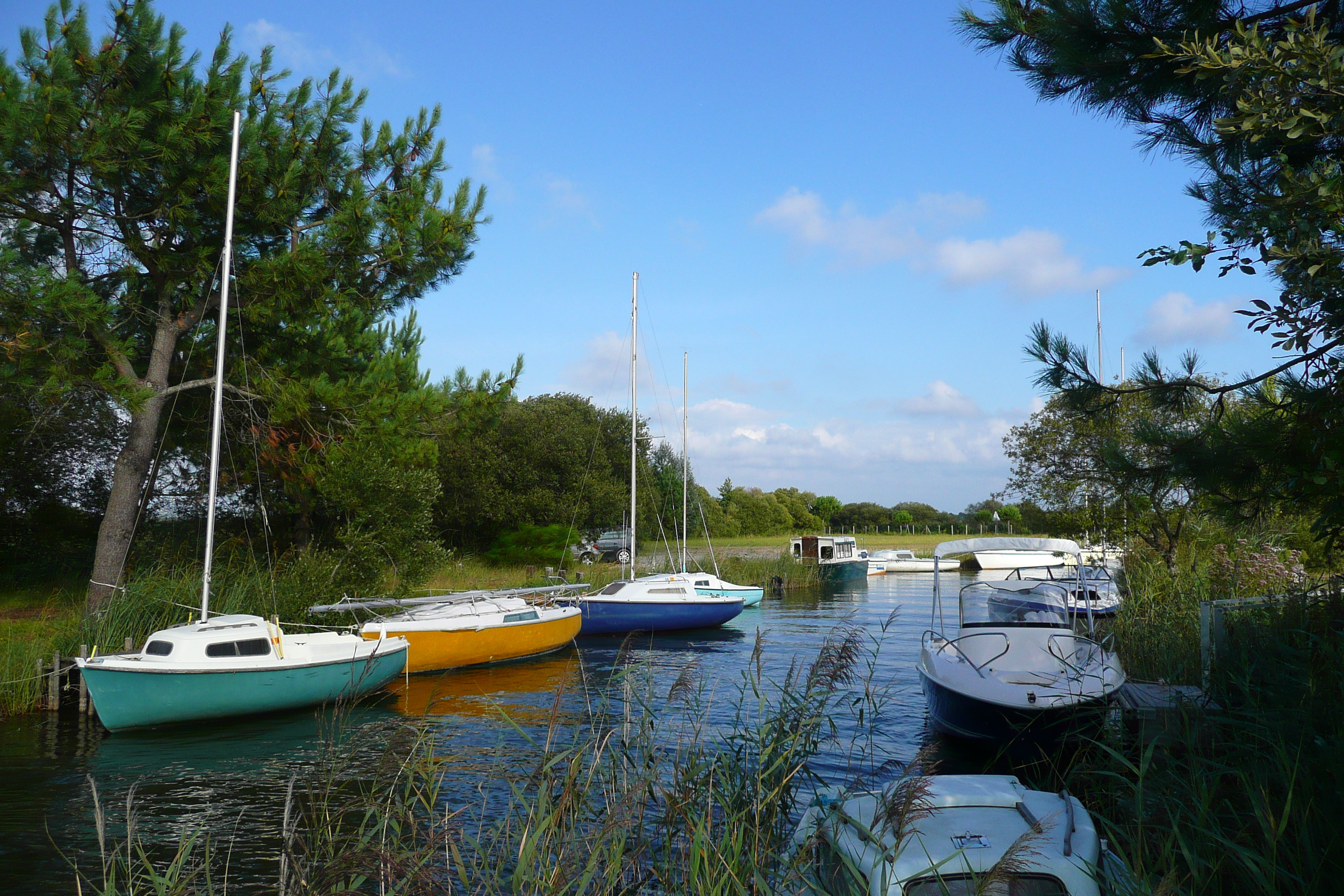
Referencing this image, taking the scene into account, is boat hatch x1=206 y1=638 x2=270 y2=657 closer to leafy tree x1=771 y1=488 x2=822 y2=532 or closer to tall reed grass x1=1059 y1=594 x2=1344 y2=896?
tall reed grass x1=1059 y1=594 x2=1344 y2=896

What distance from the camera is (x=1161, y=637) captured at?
1134 centimetres

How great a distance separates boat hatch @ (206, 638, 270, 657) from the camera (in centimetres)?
1213

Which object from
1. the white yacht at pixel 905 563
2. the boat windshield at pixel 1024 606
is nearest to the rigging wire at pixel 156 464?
the boat windshield at pixel 1024 606

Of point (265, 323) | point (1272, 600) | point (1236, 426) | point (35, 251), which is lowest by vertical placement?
point (1272, 600)

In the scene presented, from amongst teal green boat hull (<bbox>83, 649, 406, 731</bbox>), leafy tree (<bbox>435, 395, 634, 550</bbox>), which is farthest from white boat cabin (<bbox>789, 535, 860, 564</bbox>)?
teal green boat hull (<bbox>83, 649, 406, 731</bbox>)

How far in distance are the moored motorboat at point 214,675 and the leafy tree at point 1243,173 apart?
383 inches

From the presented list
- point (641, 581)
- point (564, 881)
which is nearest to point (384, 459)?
point (641, 581)

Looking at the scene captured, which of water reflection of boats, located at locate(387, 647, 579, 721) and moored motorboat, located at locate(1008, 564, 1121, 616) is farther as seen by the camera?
moored motorboat, located at locate(1008, 564, 1121, 616)

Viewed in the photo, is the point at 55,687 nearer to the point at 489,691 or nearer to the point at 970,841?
the point at 489,691

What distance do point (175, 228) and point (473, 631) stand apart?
363 inches

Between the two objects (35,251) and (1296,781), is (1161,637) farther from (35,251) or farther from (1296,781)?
(35,251)

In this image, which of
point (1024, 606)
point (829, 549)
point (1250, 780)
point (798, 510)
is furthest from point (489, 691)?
point (798, 510)

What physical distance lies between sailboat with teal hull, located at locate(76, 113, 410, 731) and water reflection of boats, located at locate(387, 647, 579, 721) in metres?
1.16

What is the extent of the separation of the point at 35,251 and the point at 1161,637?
20.2 metres
